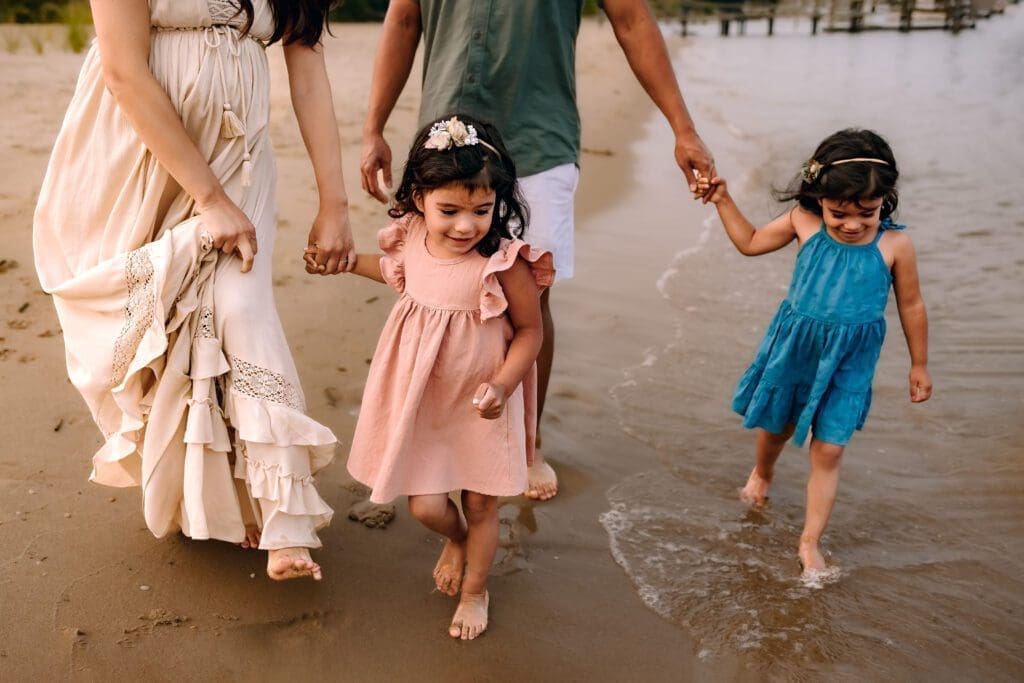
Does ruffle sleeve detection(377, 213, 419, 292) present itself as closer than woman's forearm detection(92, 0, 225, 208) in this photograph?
No

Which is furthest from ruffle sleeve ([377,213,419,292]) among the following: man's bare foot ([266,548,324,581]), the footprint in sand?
the footprint in sand

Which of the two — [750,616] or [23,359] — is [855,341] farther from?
[23,359]

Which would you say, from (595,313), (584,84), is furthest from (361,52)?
(595,313)

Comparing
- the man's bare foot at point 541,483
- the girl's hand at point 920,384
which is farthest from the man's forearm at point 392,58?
the girl's hand at point 920,384

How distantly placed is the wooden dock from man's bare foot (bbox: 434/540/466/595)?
106 ft

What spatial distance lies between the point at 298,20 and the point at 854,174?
168 cm

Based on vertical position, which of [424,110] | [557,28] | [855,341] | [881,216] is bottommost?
[855,341]

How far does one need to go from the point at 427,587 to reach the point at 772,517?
133 centimetres

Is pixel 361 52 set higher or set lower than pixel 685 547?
higher

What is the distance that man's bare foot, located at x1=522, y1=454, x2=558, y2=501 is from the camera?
345 centimetres

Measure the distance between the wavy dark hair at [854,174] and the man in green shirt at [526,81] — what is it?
398mm

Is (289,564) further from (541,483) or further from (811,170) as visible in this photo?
(811,170)

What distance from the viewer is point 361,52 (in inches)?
563

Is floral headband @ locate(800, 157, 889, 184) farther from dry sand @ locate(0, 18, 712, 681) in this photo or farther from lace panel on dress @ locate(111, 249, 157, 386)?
A: lace panel on dress @ locate(111, 249, 157, 386)
